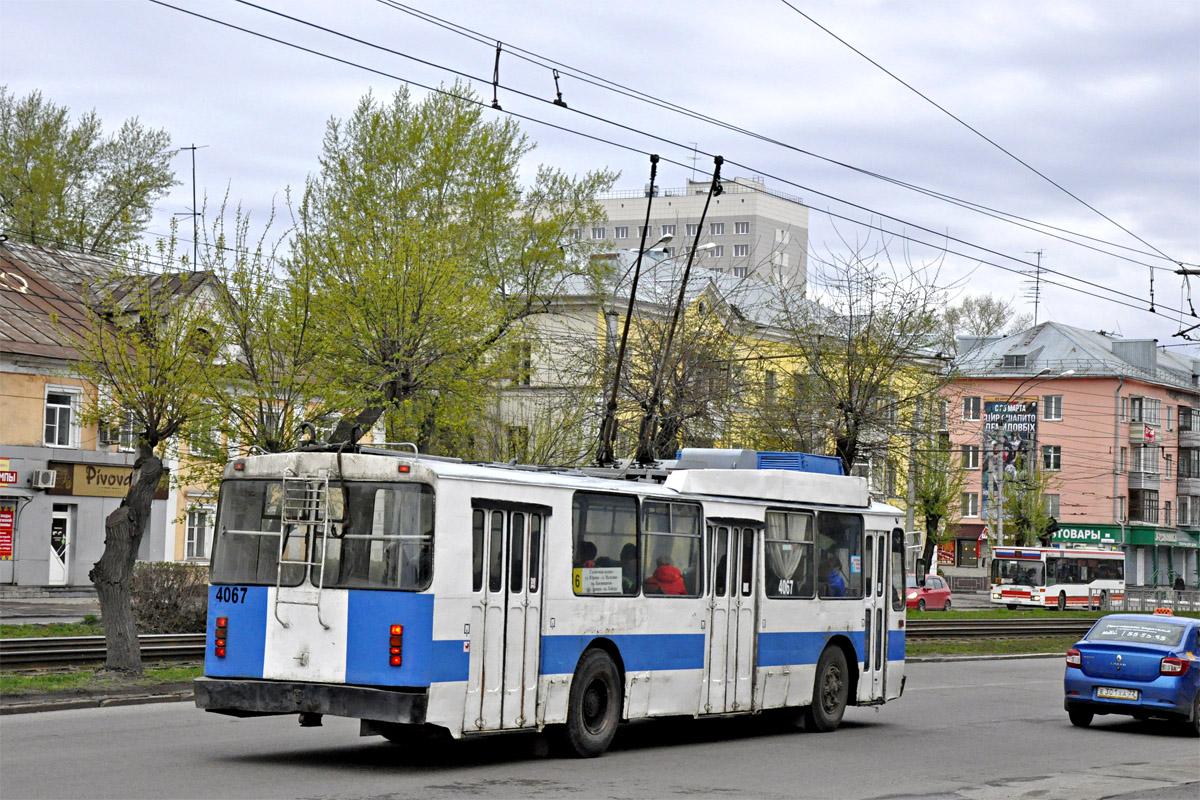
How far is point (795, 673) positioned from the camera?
56.5 ft

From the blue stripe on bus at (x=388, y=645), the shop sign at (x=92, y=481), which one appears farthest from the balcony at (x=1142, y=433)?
the blue stripe on bus at (x=388, y=645)

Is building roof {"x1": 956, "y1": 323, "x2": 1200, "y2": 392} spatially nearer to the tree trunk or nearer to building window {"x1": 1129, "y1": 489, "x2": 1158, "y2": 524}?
building window {"x1": 1129, "y1": 489, "x2": 1158, "y2": 524}

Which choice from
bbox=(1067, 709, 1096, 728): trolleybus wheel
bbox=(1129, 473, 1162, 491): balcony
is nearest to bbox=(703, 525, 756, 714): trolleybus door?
bbox=(1067, 709, 1096, 728): trolleybus wheel

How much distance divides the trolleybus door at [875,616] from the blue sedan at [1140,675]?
2.62m

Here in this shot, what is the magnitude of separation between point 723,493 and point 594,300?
2805 cm

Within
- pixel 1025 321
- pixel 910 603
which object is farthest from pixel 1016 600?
pixel 1025 321

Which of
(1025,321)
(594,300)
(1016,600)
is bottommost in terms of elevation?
(1016,600)

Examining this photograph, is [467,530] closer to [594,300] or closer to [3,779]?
[3,779]

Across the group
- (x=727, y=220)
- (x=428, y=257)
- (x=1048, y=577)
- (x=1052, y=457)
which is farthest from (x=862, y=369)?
(x=727, y=220)

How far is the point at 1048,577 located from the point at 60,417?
41.0 metres

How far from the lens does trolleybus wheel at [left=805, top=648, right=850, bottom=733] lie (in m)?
17.6

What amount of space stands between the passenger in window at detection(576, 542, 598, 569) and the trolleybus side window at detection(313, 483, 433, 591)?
2.00m

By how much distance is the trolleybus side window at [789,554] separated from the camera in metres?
17.0

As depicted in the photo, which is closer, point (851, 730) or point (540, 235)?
point (851, 730)
